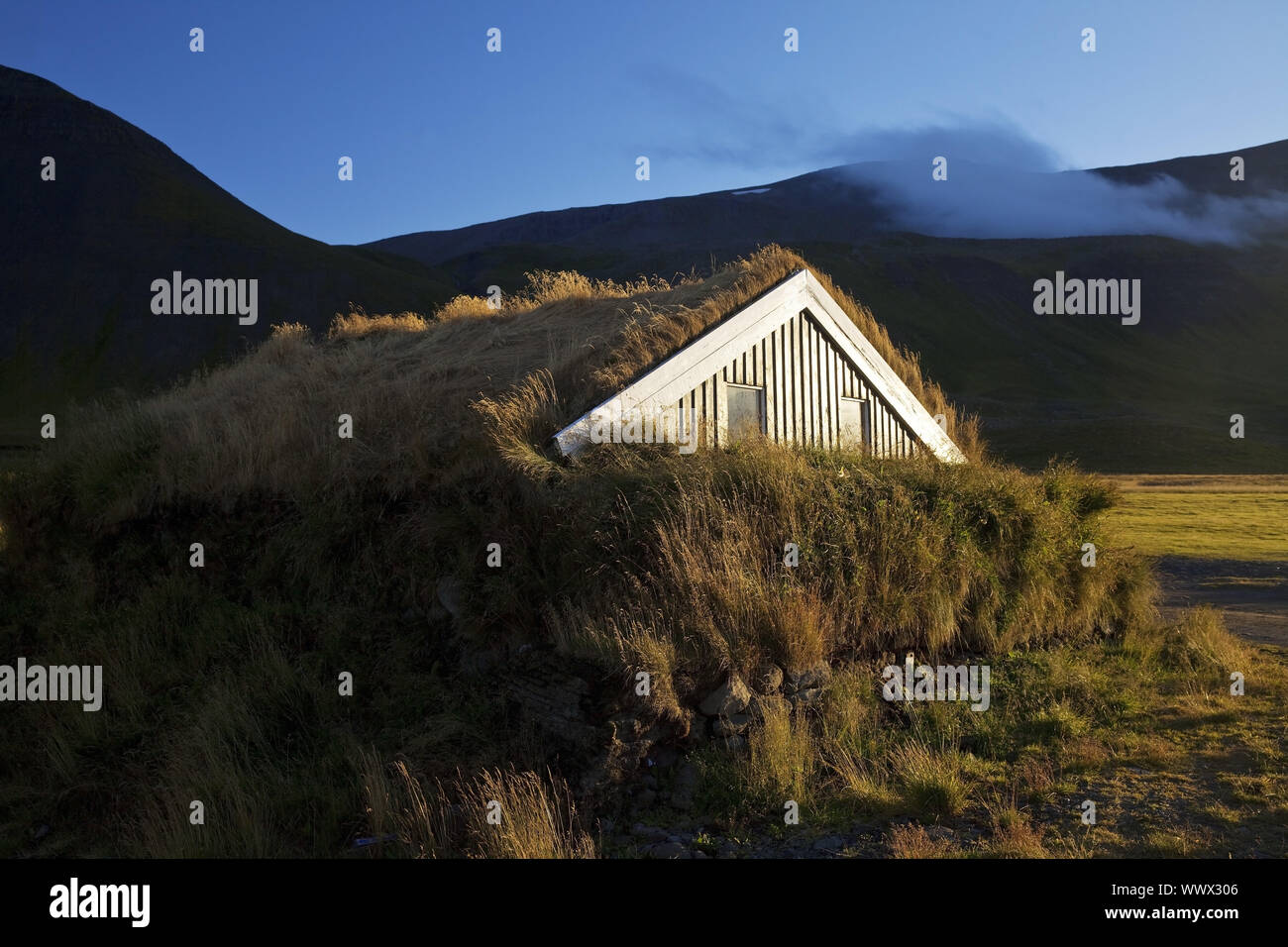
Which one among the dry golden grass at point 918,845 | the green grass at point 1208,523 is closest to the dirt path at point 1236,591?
the green grass at point 1208,523

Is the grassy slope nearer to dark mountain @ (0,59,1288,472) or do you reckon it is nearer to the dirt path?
dark mountain @ (0,59,1288,472)

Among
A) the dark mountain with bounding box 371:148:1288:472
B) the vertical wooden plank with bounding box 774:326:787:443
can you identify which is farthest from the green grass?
the dark mountain with bounding box 371:148:1288:472

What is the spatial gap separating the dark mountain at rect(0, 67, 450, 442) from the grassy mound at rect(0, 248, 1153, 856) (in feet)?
264

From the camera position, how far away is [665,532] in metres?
7.50

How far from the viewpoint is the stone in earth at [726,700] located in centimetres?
703

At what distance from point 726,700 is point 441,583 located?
3.16m

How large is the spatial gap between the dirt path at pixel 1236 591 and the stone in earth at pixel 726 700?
1046 centimetres

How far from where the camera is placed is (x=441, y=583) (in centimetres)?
851

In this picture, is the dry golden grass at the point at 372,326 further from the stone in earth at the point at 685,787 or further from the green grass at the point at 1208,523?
the green grass at the point at 1208,523

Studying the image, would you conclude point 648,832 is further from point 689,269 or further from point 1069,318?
point 1069,318

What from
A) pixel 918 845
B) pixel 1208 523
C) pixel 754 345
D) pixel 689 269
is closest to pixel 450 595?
pixel 918 845
